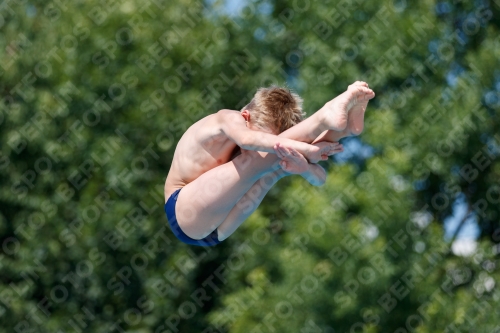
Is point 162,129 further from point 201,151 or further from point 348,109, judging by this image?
point 348,109

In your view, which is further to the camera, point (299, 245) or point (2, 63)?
point (2, 63)

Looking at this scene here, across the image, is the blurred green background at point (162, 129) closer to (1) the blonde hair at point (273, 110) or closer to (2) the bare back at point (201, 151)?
(2) the bare back at point (201, 151)

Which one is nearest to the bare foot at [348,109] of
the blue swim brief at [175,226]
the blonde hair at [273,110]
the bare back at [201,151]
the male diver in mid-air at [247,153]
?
the male diver in mid-air at [247,153]

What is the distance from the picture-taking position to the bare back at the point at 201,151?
563 cm

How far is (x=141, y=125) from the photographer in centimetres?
1492

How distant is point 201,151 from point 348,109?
3.63ft

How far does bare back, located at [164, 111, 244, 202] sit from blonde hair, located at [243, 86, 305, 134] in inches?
10.0

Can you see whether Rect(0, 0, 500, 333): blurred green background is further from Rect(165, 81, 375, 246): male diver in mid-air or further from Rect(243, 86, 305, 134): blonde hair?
Rect(243, 86, 305, 134): blonde hair

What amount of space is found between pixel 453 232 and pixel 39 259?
7.01 m

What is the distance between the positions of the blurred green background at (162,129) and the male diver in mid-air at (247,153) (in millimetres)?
7908

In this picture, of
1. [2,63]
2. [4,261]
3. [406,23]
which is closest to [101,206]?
[4,261]

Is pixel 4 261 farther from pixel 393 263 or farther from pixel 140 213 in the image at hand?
pixel 393 263

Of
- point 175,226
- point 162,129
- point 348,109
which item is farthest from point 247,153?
point 162,129

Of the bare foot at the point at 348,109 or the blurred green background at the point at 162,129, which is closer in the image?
the bare foot at the point at 348,109
